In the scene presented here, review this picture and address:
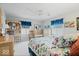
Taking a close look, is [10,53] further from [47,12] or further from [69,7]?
[69,7]

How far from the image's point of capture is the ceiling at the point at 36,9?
6.91 ft

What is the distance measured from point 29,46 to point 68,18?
25.4 inches

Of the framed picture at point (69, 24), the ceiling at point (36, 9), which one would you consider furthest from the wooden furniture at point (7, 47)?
the framed picture at point (69, 24)

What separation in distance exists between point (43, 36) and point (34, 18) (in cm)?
27

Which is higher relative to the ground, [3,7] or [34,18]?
[3,7]

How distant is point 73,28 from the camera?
2.10 m

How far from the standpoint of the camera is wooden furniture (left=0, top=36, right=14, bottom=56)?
210 centimetres

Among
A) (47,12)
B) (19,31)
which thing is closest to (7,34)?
(19,31)

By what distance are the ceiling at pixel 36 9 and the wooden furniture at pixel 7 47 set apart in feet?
1.13

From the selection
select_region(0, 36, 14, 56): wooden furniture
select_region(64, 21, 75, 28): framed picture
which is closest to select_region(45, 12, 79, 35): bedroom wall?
select_region(64, 21, 75, 28): framed picture

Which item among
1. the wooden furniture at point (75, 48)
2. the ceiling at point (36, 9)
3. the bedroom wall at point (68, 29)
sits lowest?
the wooden furniture at point (75, 48)

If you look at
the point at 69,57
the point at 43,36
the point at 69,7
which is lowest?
the point at 69,57

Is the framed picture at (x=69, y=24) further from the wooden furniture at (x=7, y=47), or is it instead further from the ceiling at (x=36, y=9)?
the wooden furniture at (x=7, y=47)

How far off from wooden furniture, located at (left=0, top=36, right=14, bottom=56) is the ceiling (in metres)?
0.34
